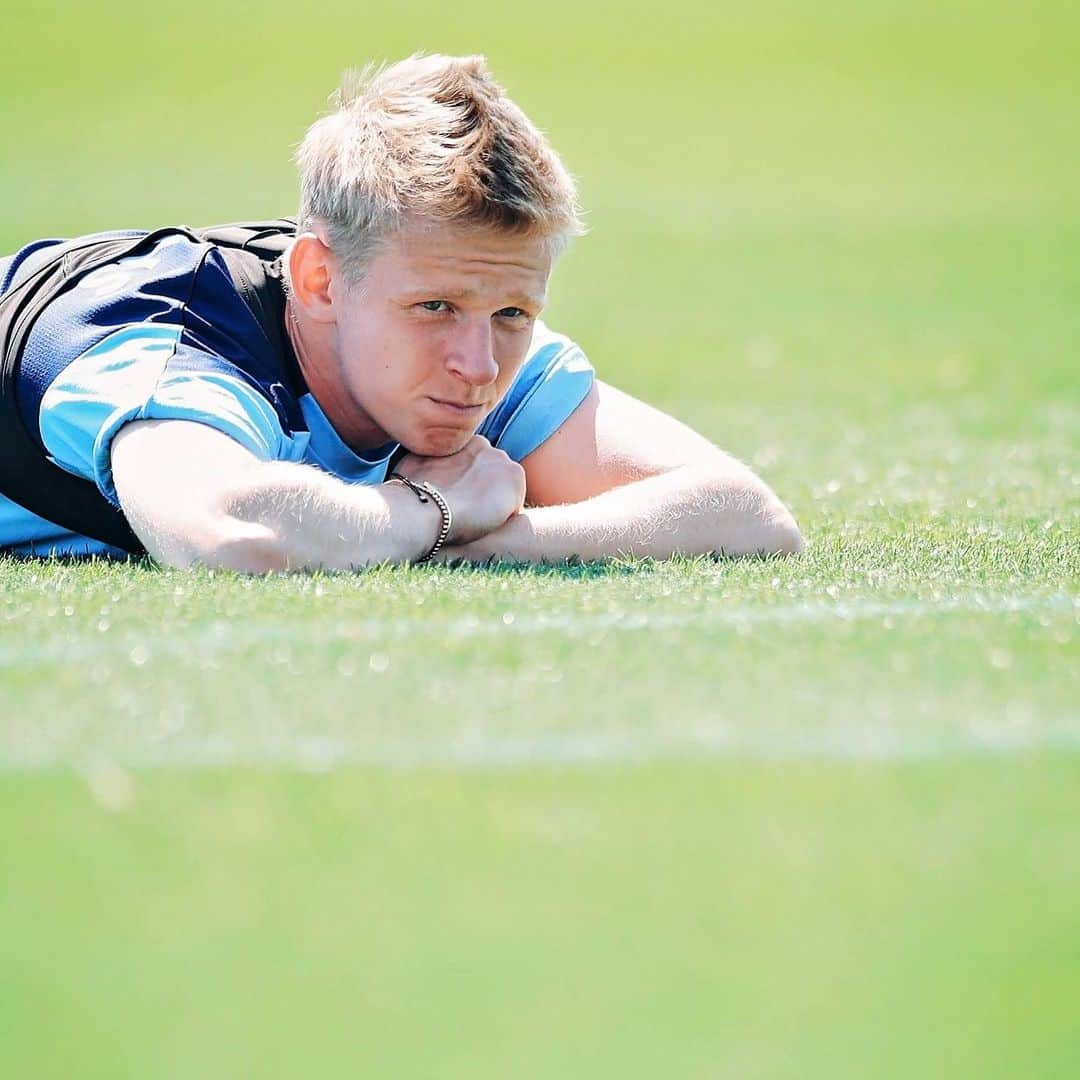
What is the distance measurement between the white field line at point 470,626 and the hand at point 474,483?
68 centimetres

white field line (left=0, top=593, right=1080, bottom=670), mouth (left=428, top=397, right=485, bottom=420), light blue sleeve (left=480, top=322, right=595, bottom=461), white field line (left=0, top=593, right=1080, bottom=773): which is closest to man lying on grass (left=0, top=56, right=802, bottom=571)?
mouth (left=428, top=397, right=485, bottom=420)

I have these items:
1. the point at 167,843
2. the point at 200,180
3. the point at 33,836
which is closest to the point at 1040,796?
the point at 167,843

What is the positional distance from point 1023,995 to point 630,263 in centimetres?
1381

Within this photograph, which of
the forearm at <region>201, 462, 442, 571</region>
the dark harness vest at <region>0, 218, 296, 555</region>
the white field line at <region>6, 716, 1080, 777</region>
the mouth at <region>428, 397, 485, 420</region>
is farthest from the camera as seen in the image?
the dark harness vest at <region>0, 218, 296, 555</region>

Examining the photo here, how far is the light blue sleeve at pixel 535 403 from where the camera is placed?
5125mm

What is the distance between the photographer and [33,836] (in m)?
2.80

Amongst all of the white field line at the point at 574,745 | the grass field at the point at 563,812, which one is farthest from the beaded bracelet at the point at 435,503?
the white field line at the point at 574,745

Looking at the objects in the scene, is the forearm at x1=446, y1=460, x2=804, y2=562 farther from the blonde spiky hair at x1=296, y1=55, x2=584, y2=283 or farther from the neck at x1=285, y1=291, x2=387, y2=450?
the blonde spiky hair at x1=296, y1=55, x2=584, y2=283

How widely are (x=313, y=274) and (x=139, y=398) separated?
0.61m

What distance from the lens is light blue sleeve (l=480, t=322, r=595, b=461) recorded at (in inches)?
202

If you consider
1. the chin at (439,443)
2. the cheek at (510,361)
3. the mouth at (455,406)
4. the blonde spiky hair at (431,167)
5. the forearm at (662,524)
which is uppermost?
the blonde spiky hair at (431,167)

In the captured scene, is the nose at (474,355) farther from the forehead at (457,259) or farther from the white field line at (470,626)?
the white field line at (470,626)

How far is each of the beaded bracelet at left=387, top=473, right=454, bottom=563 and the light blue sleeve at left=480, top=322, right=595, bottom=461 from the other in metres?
0.65

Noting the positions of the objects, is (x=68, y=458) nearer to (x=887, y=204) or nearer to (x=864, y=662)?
(x=864, y=662)
